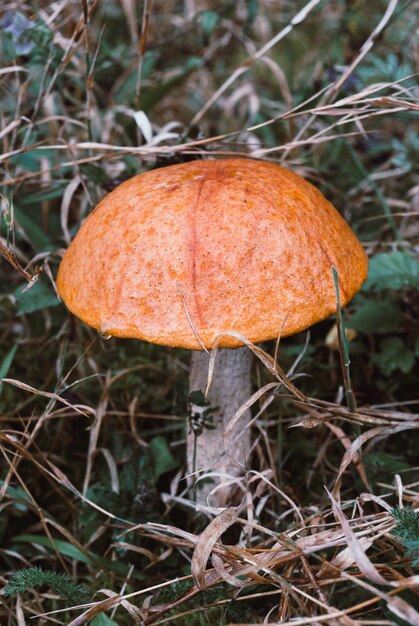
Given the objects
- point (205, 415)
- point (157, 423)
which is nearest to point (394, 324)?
point (205, 415)

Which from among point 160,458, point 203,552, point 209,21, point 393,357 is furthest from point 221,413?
point 209,21

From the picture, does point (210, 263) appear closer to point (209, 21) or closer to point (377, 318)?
point (377, 318)

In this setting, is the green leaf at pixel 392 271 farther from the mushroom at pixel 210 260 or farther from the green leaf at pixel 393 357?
the mushroom at pixel 210 260

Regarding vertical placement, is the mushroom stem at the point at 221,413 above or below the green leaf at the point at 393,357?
above

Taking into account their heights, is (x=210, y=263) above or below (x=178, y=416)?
above

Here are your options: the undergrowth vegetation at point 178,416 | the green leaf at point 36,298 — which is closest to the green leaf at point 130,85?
the undergrowth vegetation at point 178,416

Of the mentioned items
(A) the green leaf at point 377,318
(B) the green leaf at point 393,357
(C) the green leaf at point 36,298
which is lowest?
(B) the green leaf at point 393,357
